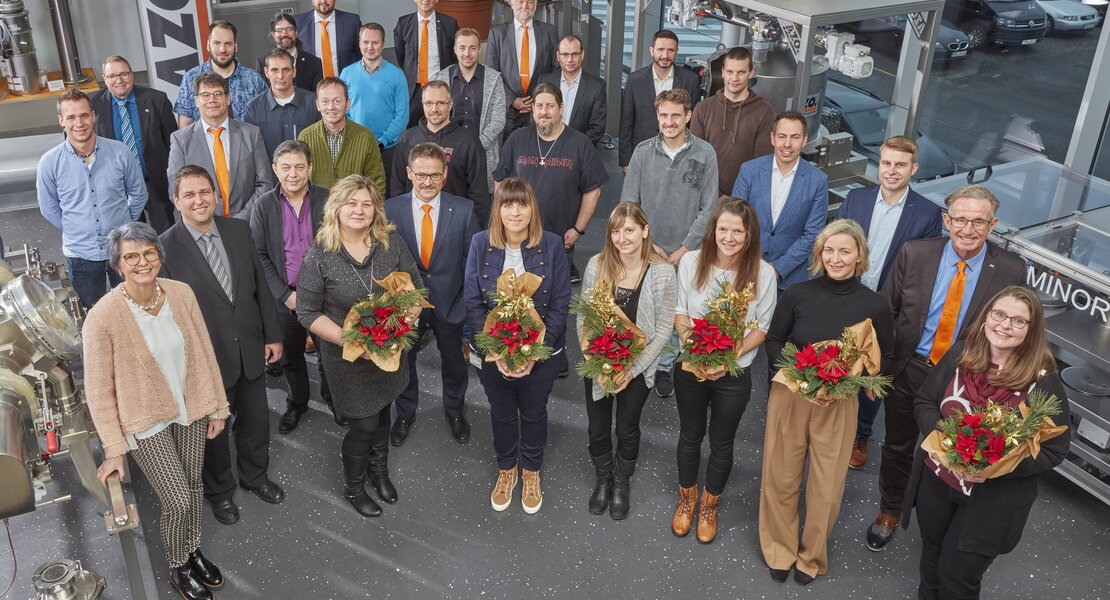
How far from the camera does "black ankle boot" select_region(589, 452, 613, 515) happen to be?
467 cm

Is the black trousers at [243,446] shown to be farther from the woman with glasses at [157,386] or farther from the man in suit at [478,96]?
the man in suit at [478,96]

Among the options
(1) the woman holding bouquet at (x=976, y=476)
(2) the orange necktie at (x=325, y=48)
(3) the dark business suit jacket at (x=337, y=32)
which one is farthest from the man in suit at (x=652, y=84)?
(1) the woman holding bouquet at (x=976, y=476)

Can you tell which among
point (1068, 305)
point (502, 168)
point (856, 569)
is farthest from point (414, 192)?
point (1068, 305)

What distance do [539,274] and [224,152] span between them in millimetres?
2071

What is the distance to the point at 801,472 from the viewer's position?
4.23 m

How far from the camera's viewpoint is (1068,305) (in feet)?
16.1

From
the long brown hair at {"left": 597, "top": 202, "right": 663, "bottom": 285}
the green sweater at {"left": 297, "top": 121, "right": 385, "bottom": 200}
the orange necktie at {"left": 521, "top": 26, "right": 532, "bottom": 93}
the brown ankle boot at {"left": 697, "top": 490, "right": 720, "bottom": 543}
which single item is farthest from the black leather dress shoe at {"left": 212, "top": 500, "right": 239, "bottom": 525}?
the orange necktie at {"left": 521, "top": 26, "right": 532, "bottom": 93}

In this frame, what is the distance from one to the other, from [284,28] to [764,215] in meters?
3.45

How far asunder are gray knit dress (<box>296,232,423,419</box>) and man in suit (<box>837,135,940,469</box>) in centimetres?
219

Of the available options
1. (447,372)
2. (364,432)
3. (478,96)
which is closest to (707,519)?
(447,372)

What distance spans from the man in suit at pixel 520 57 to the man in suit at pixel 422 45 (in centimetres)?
32

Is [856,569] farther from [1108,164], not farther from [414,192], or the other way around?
[1108,164]

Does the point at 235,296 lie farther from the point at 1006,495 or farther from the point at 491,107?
the point at 1006,495

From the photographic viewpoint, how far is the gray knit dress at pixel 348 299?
165 inches
